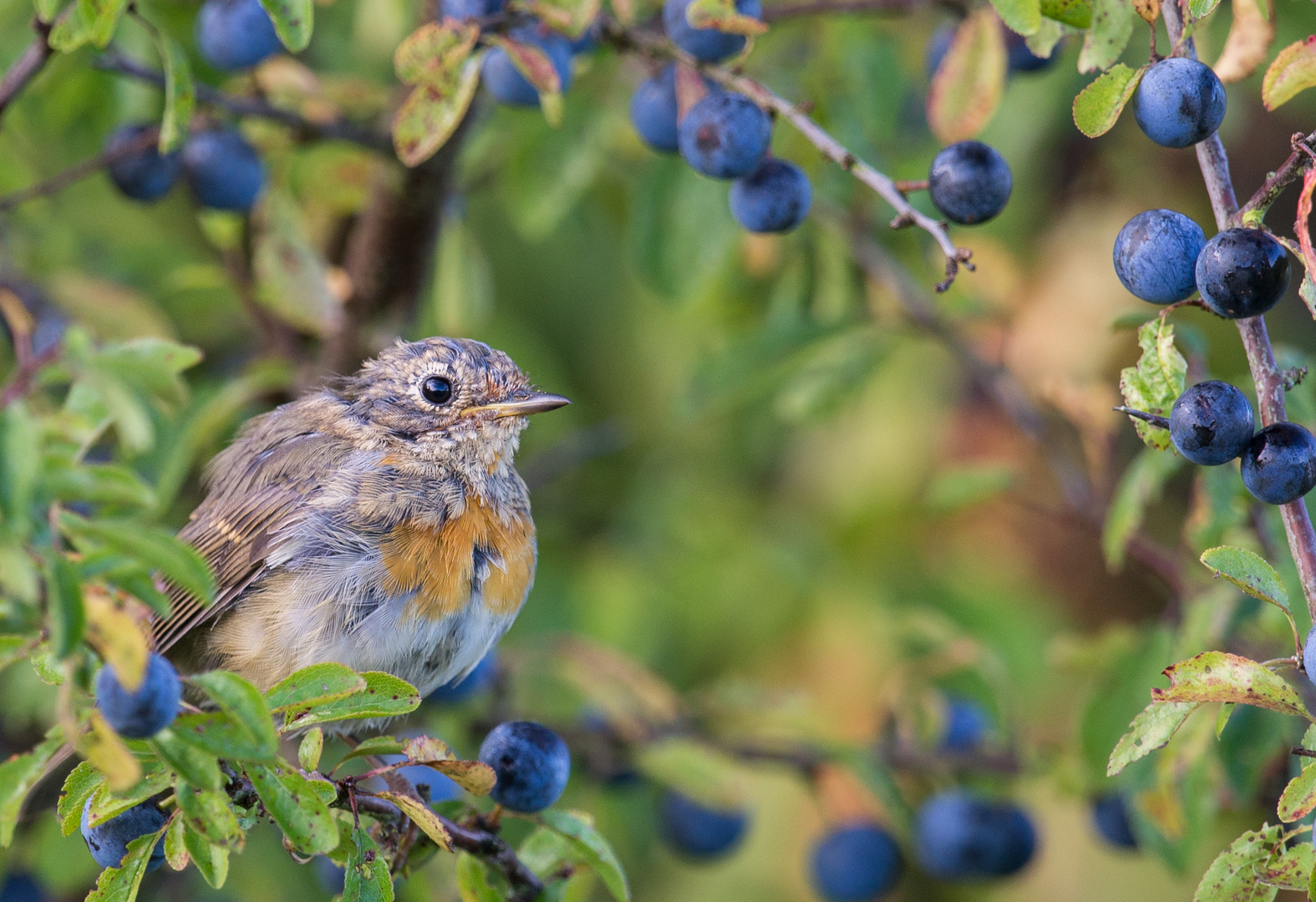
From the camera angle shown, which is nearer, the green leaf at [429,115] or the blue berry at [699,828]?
the green leaf at [429,115]

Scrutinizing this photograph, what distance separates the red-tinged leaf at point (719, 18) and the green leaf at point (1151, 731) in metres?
1.57

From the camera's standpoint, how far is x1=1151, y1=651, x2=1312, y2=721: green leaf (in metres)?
2.13

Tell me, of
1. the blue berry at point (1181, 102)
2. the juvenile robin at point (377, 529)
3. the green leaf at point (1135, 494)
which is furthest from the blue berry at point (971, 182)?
the juvenile robin at point (377, 529)

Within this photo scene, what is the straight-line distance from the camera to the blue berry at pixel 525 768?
299 centimetres

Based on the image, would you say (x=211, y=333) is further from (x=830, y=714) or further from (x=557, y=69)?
(x=830, y=714)

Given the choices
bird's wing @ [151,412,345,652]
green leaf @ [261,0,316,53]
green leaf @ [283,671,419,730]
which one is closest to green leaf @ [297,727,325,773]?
green leaf @ [283,671,419,730]

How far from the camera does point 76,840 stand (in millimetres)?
4086

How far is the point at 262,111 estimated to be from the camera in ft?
12.6

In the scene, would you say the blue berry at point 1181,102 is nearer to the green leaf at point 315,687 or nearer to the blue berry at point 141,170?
the green leaf at point 315,687

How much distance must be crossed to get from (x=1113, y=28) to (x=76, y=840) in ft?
12.2

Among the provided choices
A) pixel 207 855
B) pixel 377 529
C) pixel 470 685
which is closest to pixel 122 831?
pixel 207 855

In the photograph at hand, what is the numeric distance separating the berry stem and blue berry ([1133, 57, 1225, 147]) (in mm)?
54

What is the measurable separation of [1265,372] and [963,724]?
3.10m

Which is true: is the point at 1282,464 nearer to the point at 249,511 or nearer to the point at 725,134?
the point at 725,134
